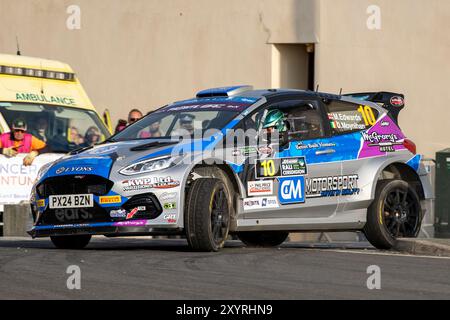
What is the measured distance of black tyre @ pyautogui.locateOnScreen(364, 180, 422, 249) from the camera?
12750 millimetres

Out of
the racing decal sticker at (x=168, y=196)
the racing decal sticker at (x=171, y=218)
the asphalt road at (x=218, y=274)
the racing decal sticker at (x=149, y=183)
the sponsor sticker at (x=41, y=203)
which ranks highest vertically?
the racing decal sticker at (x=149, y=183)

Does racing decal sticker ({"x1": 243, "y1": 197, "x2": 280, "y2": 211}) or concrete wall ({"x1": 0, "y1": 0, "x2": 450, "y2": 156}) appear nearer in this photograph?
racing decal sticker ({"x1": 243, "y1": 197, "x2": 280, "y2": 211})

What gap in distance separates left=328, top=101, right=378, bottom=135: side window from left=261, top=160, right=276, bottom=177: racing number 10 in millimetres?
999

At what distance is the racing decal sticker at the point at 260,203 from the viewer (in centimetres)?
1194

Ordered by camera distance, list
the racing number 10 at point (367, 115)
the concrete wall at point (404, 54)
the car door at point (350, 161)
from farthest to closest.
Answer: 1. the concrete wall at point (404, 54)
2. the racing number 10 at point (367, 115)
3. the car door at point (350, 161)

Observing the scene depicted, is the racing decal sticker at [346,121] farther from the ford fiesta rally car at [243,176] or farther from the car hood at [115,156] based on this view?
the car hood at [115,156]

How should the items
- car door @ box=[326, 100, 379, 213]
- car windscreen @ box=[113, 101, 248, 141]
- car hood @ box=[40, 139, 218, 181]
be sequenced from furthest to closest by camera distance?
car door @ box=[326, 100, 379, 213]
car windscreen @ box=[113, 101, 248, 141]
car hood @ box=[40, 139, 218, 181]

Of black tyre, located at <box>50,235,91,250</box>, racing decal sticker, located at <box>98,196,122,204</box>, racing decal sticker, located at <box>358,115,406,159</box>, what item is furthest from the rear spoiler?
racing decal sticker, located at <box>98,196,122,204</box>

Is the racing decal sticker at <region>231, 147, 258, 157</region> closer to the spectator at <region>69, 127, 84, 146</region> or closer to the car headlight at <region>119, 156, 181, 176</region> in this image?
the car headlight at <region>119, 156, 181, 176</region>

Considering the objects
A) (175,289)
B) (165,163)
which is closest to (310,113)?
(165,163)

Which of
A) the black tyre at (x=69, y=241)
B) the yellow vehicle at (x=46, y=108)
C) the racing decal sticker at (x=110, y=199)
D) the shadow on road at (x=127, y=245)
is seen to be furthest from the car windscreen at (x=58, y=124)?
the racing decal sticker at (x=110, y=199)

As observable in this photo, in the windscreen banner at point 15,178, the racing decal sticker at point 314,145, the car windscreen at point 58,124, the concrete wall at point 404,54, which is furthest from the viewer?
the concrete wall at point 404,54
